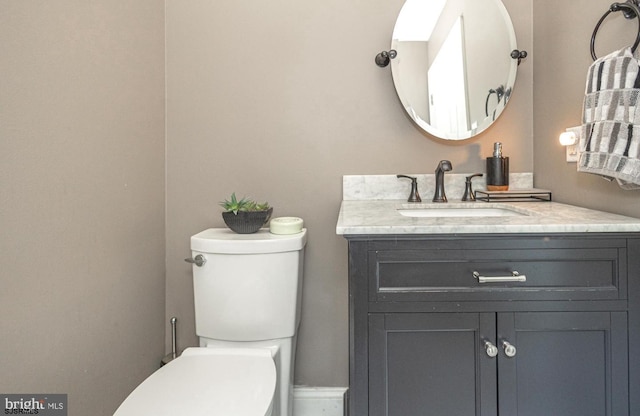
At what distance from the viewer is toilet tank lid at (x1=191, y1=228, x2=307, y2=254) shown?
4.39ft

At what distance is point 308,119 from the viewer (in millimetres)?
1644

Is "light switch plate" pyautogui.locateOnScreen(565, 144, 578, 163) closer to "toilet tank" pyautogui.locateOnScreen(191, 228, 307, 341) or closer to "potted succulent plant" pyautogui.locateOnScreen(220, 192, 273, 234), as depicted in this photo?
"toilet tank" pyautogui.locateOnScreen(191, 228, 307, 341)

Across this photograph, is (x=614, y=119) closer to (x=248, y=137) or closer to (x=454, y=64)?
(x=454, y=64)

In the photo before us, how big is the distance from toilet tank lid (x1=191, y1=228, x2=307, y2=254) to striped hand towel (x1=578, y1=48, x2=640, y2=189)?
96 centimetres

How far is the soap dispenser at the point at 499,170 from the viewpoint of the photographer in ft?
5.08

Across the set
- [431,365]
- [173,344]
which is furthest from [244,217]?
[431,365]

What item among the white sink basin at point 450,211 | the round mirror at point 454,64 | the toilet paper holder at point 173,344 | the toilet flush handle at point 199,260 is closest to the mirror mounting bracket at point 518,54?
the round mirror at point 454,64

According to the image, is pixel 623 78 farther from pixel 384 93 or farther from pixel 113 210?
pixel 113 210

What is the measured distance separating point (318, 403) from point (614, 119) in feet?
4.80


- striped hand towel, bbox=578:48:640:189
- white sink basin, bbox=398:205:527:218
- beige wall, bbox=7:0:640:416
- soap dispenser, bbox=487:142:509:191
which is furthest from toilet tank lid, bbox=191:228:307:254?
striped hand towel, bbox=578:48:640:189

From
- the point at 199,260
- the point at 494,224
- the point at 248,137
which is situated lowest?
the point at 199,260

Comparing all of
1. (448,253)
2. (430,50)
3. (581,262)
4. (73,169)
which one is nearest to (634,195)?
(581,262)

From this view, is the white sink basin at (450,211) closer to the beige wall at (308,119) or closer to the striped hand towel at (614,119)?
the beige wall at (308,119)

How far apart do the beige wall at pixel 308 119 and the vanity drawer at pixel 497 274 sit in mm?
683
